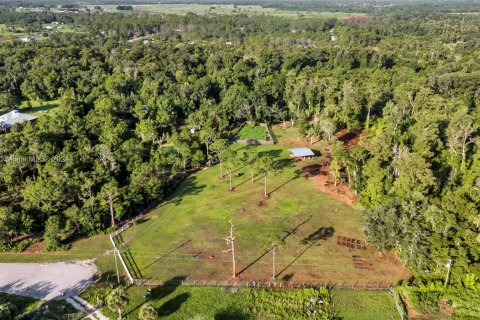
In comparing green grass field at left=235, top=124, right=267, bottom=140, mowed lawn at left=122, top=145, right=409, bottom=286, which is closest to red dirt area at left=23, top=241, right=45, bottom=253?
mowed lawn at left=122, top=145, right=409, bottom=286

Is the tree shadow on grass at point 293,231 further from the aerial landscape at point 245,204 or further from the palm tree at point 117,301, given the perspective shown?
the palm tree at point 117,301

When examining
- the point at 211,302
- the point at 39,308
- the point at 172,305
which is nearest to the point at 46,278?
the point at 39,308

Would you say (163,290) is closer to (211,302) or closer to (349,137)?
(211,302)

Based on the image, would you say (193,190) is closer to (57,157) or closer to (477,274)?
(57,157)

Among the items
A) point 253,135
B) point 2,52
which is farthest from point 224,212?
point 2,52

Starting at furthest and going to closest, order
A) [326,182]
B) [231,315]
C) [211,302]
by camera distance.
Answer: [326,182] → [211,302] → [231,315]

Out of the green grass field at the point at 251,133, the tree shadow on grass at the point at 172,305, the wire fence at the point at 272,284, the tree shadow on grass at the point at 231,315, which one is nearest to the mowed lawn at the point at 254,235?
the wire fence at the point at 272,284
